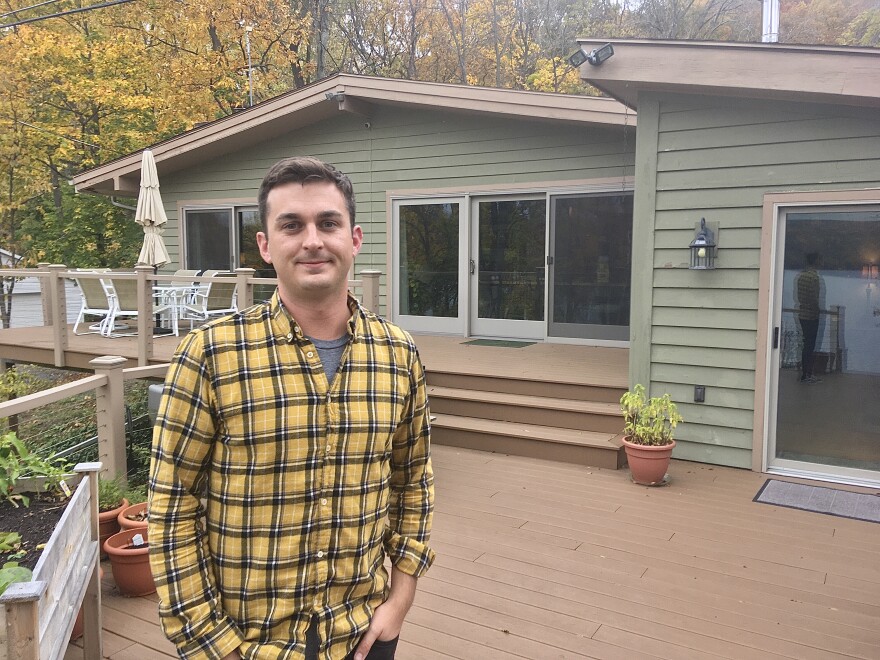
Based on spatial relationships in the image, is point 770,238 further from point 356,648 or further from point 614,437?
point 356,648

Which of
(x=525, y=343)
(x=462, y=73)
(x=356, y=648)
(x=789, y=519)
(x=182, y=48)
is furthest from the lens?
(x=462, y=73)

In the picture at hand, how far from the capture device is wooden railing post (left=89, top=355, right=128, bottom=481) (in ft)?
10.8

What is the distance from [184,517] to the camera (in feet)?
3.83

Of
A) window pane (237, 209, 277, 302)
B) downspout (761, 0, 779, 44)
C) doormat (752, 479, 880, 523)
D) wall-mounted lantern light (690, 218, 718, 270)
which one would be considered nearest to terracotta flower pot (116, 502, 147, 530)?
doormat (752, 479, 880, 523)

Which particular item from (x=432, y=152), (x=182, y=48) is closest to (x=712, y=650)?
(x=432, y=152)

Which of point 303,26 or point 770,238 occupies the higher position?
point 303,26

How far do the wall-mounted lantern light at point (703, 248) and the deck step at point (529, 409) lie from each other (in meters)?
1.25

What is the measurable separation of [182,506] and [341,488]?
0.28 meters

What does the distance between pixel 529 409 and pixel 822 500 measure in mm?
2102

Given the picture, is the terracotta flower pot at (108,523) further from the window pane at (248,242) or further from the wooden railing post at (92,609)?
the window pane at (248,242)

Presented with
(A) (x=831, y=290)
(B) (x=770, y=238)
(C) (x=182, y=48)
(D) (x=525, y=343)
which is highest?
(C) (x=182, y=48)

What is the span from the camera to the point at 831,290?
4523mm

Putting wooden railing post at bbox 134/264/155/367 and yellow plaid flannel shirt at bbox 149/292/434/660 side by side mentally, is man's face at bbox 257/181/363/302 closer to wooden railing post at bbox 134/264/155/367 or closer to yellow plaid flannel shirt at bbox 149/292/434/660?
yellow plaid flannel shirt at bbox 149/292/434/660

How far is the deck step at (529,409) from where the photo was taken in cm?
517
